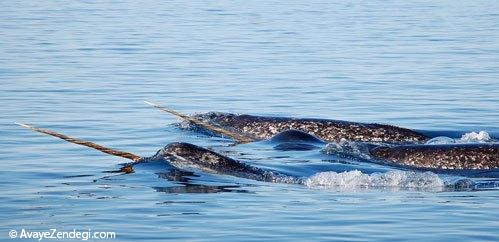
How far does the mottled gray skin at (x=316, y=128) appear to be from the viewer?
74.9ft

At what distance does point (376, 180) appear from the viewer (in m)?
17.7

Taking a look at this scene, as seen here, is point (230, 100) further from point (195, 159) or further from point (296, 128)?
point (195, 159)

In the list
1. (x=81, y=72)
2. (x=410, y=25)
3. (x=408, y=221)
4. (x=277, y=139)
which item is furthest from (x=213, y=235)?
(x=410, y=25)

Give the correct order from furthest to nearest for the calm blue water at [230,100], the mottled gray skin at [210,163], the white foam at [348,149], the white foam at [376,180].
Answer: the white foam at [348,149]
the mottled gray skin at [210,163]
the white foam at [376,180]
the calm blue water at [230,100]

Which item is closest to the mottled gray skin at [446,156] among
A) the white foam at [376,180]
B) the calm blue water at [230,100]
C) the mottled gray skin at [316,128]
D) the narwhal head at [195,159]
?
the calm blue water at [230,100]

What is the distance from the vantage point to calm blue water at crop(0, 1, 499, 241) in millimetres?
14844

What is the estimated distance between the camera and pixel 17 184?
1727 centimetres

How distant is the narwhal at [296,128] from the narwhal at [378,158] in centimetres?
167

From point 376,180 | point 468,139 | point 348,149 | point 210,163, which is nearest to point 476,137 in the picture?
point 468,139

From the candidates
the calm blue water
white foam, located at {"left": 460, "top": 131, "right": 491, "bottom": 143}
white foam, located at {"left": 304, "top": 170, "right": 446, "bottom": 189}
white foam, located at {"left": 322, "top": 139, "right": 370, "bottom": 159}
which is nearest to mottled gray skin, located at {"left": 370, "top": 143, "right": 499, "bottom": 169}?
white foam, located at {"left": 322, "top": 139, "right": 370, "bottom": 159}

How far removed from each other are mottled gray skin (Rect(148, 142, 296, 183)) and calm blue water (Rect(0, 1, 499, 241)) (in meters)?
0.36

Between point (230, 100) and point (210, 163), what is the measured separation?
34.1ft

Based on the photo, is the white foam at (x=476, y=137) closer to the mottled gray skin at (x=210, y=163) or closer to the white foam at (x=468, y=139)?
the white foam at (x=468, y=139)

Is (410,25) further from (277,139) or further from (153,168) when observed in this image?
(153,168)
